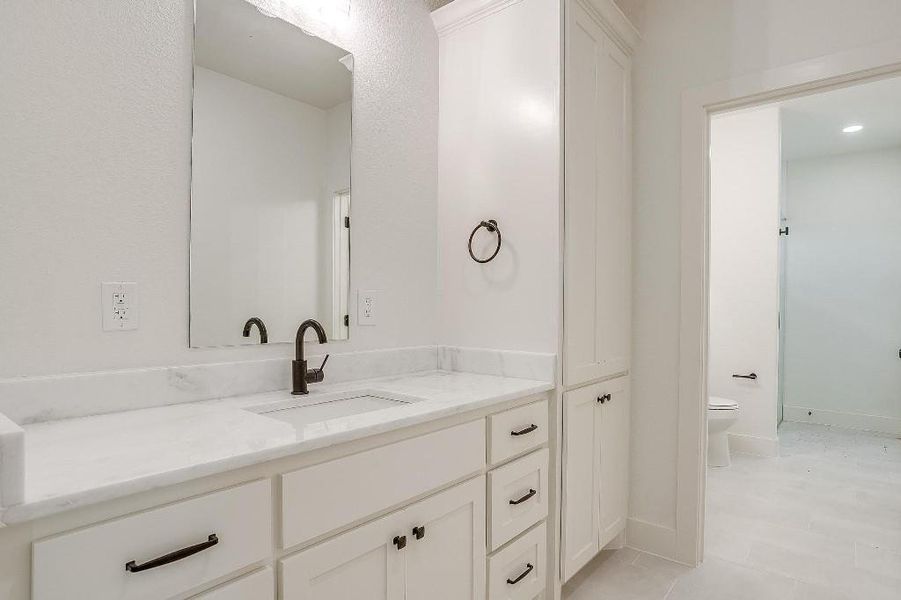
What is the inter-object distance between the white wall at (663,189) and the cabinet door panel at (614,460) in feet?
0.24

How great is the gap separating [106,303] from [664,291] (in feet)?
6.80

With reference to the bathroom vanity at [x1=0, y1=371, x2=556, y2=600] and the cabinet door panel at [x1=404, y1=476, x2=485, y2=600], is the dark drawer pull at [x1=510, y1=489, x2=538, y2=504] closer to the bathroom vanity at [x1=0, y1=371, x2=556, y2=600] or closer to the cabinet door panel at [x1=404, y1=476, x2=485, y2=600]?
the bathroom vanity at [x1=0, y1=371, x2=556, y2=600]

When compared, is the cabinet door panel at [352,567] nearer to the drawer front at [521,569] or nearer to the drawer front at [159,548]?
the drawer front at [159,548]


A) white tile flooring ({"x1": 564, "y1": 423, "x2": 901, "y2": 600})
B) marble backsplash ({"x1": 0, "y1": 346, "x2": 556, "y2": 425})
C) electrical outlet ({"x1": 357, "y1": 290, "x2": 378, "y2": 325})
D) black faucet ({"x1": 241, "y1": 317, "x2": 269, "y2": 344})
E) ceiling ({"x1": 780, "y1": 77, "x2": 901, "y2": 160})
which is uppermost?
ceiling ({"x1": 780, "y1": 77, "x2": 901, "y2": 160})

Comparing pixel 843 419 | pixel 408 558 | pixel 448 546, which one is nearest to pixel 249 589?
pixel 408 558

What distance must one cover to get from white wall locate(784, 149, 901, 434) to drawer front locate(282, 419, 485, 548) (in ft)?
14.6

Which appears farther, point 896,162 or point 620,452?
point 896,162

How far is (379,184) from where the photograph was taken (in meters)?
1.94

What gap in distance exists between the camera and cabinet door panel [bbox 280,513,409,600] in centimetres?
100

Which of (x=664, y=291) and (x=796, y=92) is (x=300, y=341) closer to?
(x=664, y=291)

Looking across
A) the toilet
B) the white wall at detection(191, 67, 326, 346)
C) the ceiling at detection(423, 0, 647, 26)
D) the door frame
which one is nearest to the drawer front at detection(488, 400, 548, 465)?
the white wall at detection(191, 67, 326, 346)

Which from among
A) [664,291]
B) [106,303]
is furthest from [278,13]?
[664,291]

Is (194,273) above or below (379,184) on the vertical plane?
below

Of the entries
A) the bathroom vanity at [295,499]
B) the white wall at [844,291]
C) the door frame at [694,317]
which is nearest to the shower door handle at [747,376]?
the white wall at [844,291]
